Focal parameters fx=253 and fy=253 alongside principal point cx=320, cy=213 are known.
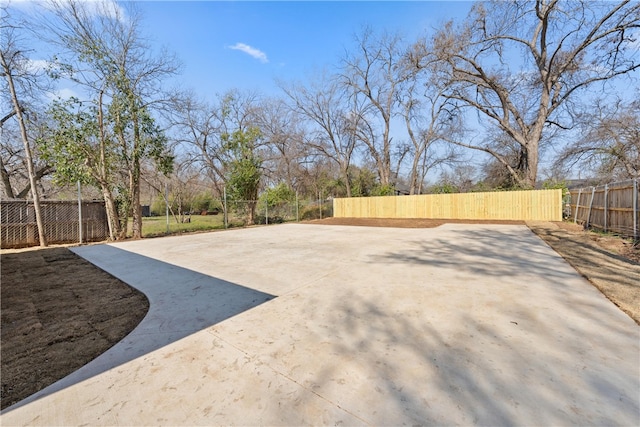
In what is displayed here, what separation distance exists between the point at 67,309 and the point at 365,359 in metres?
3.15

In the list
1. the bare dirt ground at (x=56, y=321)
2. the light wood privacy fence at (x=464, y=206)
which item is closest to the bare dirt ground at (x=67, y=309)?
the bare dirt ground at (x=56, y=321)

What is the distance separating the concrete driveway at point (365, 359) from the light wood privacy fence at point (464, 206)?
39.9 ft

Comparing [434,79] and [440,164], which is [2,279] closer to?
[434,79]

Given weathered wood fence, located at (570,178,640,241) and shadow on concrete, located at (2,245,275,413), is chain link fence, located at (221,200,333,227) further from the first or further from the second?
weathered wood fence, located at (570,178,640,241)

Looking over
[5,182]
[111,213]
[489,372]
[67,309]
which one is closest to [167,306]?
[67,309]

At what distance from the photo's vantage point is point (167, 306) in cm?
275

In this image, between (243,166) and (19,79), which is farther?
(243,166)

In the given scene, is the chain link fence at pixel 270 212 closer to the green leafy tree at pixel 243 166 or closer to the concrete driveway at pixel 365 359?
the green leafy tree at pixel 243 166

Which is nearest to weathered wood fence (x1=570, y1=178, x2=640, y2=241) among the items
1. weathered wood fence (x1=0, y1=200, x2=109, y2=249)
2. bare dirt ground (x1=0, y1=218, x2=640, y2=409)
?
bare dirt ground (x1=0, y1=218, x2=640, y2=409)

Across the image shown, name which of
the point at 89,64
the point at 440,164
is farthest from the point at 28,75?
the point at 440,164

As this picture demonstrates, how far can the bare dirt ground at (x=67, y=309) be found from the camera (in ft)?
5.70

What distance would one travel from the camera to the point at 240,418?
1.26m

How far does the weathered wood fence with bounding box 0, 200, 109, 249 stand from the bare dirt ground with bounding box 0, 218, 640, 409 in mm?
3768

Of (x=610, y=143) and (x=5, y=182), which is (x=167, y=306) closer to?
(x=5, y=182)
